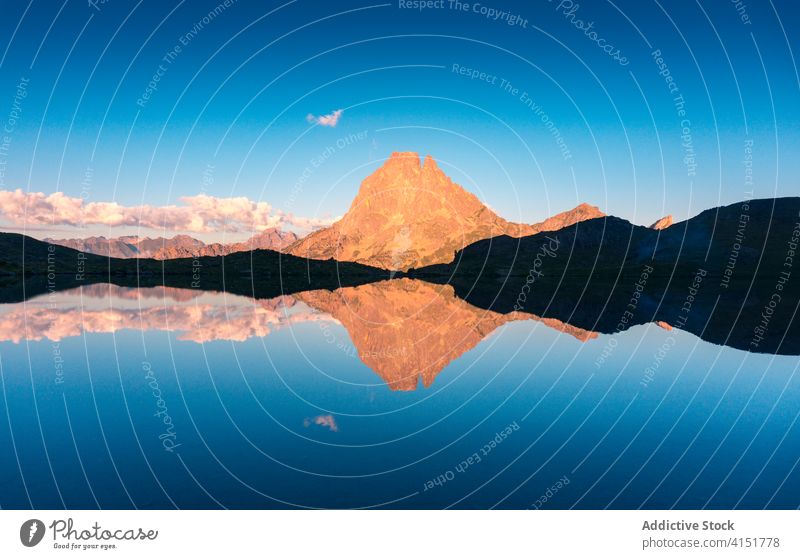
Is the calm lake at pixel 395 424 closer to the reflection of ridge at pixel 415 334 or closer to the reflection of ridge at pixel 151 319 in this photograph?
the reflection of ridge at pixel 415 334

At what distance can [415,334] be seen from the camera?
58594mm

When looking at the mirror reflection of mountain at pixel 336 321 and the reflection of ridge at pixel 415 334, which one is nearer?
the reflection of ridge at pixel 415 334

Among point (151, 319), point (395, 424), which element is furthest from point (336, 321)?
point (395, 424)

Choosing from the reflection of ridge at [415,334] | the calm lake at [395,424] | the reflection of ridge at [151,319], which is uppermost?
the reflection of ridge at [151,319]

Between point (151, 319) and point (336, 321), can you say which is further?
point (151, 319)

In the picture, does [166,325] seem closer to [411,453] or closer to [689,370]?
[411,453]

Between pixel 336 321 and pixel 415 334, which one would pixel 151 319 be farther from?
pixel 415 334

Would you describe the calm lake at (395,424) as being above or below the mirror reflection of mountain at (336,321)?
below

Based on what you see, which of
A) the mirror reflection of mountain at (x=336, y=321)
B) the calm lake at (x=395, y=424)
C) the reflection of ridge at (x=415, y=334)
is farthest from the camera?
the mirror reflection of mountain at (x=336, y=321)

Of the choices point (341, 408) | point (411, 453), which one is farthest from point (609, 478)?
point (341, 408)

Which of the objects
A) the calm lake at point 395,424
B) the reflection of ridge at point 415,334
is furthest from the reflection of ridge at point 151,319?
the reflection of ridge at point 415,334

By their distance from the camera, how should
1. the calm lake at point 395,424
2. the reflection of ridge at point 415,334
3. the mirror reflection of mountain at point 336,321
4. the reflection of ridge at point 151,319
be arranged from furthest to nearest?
the reflection of ridge at point 151,319
the mirror reflection of mountain at point 336,321
the reflection of ridge at point 415,334
the calm lake at point 395,424

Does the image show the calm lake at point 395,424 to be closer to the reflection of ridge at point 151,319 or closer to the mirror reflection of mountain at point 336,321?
the mirror reflection of mountain at point 336,321

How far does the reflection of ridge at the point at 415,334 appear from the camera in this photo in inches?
1453
